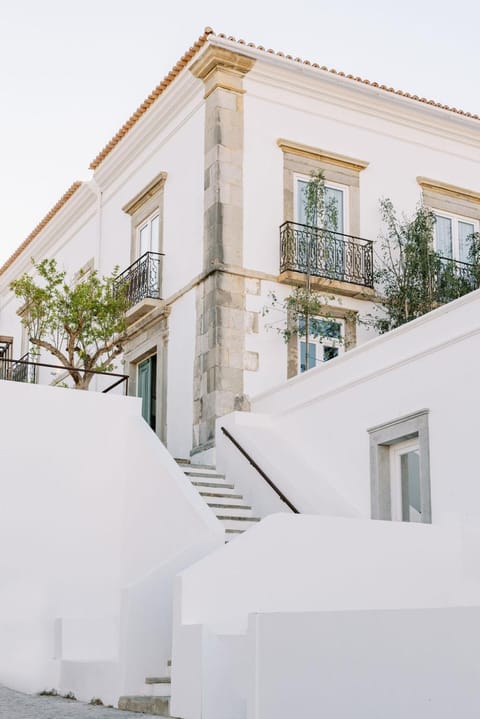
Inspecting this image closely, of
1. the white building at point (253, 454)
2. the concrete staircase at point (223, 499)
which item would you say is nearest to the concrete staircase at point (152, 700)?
the white building at point (253, 454)

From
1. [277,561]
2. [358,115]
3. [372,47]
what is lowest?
[277,561]

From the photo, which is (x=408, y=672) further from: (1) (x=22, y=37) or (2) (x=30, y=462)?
(1) (x=22, y=37)

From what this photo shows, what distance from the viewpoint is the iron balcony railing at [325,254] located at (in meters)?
15.5

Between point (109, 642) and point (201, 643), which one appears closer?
point (201, 643)

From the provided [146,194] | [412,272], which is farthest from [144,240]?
[412,272]

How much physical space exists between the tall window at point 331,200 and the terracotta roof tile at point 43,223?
5781 mm

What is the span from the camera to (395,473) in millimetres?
11797

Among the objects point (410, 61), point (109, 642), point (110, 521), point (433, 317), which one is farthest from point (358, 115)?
point (109, 642)

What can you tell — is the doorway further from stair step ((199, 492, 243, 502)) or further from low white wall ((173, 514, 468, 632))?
low white wall ((173, 514, 468, 632))

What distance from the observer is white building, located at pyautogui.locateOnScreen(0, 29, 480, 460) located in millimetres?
15172

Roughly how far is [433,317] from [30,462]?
491 cm

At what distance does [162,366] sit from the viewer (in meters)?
16.6

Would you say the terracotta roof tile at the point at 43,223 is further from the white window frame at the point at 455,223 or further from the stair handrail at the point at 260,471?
the stair handrail at the point at 260,471

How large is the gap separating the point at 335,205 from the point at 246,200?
5.42 feet
